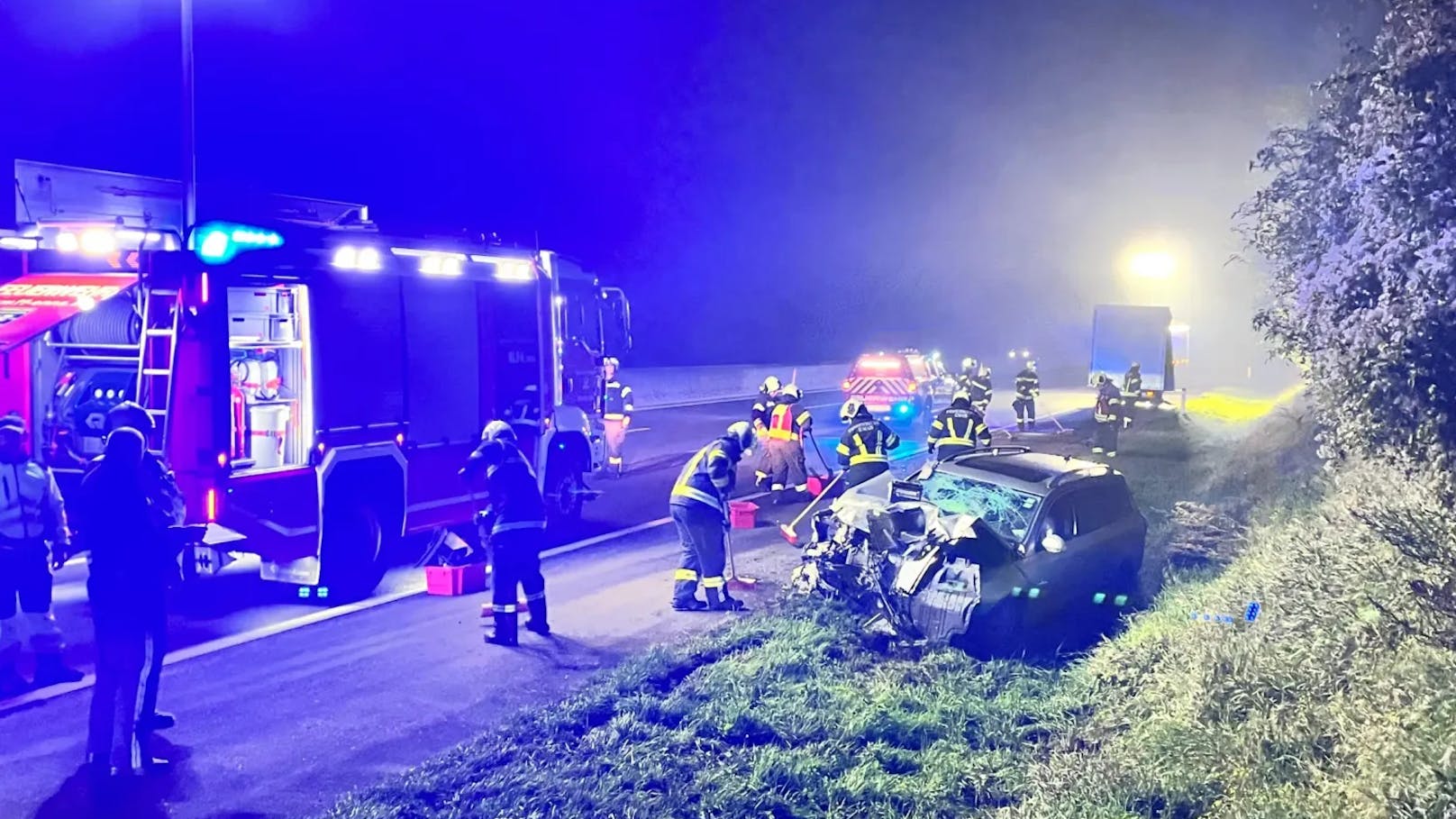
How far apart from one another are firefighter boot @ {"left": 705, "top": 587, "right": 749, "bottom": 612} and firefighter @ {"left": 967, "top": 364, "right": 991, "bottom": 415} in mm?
3857

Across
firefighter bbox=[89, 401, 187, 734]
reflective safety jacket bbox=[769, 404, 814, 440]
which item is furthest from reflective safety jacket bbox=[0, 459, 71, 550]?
reflective safety jacket bbox=[769, 404, 814, 440]

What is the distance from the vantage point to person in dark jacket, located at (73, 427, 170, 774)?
15.5 ft

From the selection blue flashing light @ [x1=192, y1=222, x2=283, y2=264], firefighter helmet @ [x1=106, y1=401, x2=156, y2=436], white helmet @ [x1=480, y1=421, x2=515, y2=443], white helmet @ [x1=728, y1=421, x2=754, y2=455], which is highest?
blue flashing light @ [x1=192, y1=222, x2=283, y2=264]

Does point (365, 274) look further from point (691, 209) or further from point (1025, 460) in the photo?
point (691, 209)

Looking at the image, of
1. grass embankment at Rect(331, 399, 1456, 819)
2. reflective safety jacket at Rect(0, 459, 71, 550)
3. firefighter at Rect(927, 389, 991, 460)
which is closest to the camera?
grass embankment at Rect(331, 399, 1456, 819)

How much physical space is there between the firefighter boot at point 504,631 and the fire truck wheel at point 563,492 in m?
3.56

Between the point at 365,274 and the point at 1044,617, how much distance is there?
5425 mm

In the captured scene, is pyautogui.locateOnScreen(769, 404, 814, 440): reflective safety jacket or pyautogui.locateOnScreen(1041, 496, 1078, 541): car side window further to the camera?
pyautogui.locateOnScreen(769, 404, 814, 440): reflective safety jacket

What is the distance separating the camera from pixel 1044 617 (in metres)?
6.77

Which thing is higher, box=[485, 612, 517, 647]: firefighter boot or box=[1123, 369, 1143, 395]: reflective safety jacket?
box=[1123, 369, 1143, 395]: reflective safety jacket

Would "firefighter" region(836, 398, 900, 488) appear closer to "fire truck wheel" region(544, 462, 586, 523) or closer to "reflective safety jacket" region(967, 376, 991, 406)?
"reflective safety jacket" region(967, 376, 991, 406)

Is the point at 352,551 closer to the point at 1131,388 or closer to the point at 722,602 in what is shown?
the point at 722,602

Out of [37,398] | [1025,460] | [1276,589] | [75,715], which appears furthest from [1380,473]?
[37,398]

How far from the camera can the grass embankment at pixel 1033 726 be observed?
14.5 ft
